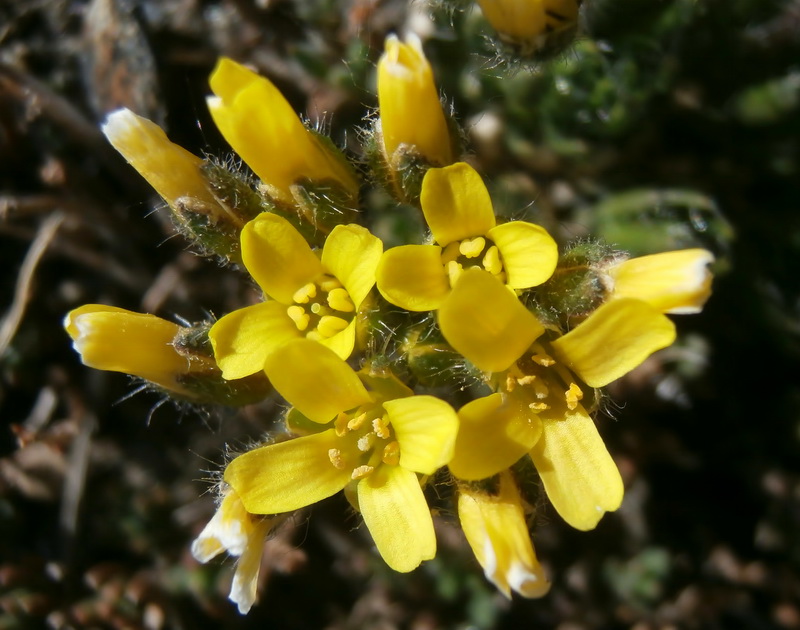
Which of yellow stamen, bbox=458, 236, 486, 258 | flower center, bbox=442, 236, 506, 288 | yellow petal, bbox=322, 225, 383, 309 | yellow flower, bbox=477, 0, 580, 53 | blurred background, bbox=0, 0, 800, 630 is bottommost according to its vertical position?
blurred background, bbox=0, 0, 800, 630

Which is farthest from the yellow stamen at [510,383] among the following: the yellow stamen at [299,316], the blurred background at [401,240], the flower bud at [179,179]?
the blurred background at [401,240]

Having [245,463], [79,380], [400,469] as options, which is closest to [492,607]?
[400,469]

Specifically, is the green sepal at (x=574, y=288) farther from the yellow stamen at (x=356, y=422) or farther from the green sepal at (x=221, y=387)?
the green sepal at (x=221, y=387)

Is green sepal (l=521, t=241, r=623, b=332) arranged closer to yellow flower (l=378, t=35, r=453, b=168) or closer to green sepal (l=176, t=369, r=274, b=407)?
yellow flower (l=378, t=35, r=453, b=168)

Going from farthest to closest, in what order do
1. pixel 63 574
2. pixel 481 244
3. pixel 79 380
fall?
pixel 79 380 → pixel 63 574 → pixel 481 244

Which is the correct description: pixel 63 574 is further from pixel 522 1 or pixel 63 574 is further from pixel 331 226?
pixel 522 1

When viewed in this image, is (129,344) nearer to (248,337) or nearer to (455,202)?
(248,337)

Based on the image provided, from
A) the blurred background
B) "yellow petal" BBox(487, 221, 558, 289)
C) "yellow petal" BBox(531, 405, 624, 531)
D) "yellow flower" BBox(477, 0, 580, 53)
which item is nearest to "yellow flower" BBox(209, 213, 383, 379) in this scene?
"yellow petal" BBox(487, 221, 558, 289)
